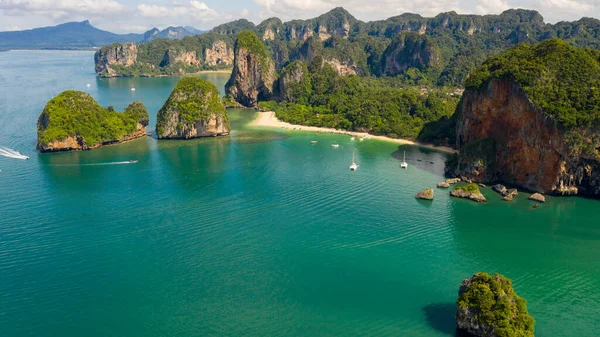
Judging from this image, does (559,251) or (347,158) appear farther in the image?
(347,158)

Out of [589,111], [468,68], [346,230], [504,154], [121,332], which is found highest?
[468,68]

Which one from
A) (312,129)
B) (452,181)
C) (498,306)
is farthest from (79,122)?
(498,306)

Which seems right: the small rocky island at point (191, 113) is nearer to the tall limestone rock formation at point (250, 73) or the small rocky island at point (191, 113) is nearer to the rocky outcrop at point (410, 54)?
the tall limestone rock formation at point (250, 73)

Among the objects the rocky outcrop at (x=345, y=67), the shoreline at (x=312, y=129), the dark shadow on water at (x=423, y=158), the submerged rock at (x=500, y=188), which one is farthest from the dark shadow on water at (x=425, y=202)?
the rocky outcrop at (x=345, y=67)

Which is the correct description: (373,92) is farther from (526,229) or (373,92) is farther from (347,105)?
(526,229)

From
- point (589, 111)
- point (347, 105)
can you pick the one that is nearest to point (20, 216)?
point (589, 111)

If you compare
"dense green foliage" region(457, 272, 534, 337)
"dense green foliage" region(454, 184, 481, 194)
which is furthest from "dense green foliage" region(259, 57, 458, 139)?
"dense green foliage" region(457, 272, 534, 337)

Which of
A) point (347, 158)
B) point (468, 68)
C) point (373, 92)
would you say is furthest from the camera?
point (468, 68)
